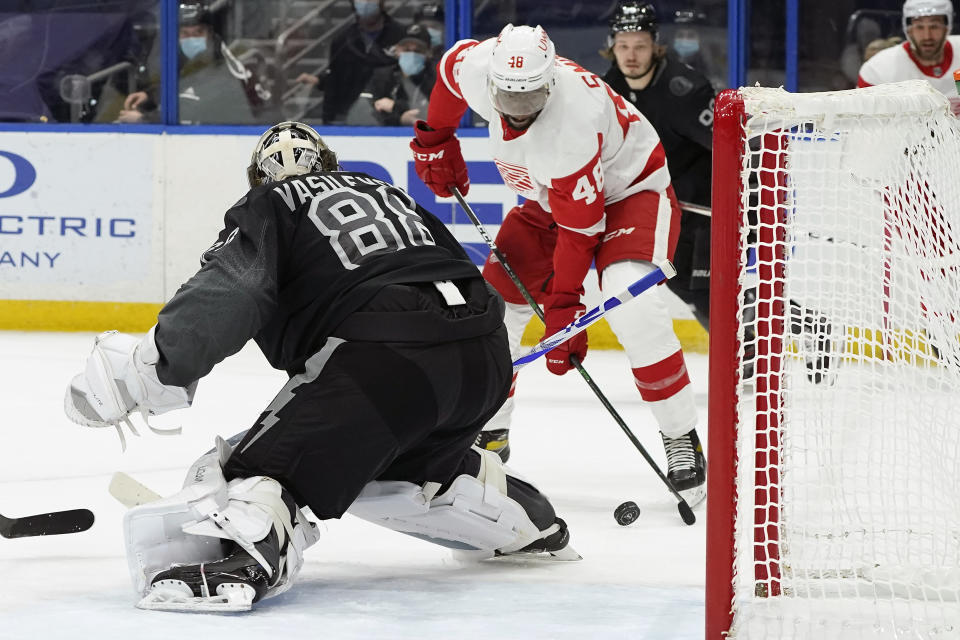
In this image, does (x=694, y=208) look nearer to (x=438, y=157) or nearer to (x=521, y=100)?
(x=438, y=157)

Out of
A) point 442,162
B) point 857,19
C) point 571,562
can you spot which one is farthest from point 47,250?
point 571,562

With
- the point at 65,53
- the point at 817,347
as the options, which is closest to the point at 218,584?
the point at 817,347

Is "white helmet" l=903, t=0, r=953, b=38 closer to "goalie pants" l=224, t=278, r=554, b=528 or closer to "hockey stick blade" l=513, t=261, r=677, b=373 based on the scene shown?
"hockey stick blade" l=513, t=261, r=677, b=373

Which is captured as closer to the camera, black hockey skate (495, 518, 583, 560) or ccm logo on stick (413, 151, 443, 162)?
black hockey skate (495, 518, 583, 560)

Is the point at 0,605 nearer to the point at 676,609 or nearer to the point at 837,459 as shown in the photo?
the point at 676,609

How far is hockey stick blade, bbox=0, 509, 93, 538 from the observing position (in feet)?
7.53

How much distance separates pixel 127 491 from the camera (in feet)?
Answer: 7.14

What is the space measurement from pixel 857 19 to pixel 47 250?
11.0 ft

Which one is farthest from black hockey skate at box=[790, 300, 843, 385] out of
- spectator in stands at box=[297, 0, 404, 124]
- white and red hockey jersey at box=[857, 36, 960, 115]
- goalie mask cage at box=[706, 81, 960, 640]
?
spectator in stands at box=[297, 0, 404, 124]

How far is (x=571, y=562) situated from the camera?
2.37 m

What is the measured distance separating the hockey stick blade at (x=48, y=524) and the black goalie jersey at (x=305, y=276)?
1.39 feet

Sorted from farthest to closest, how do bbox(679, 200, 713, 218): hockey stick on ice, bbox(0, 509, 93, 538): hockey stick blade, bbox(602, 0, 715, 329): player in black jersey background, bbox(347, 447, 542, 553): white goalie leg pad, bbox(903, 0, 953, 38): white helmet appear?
bbox(903, 0, 953, 38): white helmet, bbox(679, 200, 713, 218): hockey stick on ice, bbox(602, 0, 715, 329): player in black jersey background, bbox(0, 509, 93, 538): hockey stick blade, bbox(347, 447, 542, 553): white goalie leg pad

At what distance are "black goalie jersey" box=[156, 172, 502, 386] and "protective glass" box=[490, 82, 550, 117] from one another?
0.64 metres

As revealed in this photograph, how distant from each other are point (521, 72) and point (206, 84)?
131 inches
